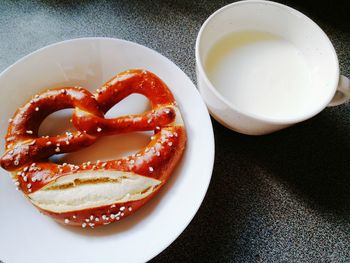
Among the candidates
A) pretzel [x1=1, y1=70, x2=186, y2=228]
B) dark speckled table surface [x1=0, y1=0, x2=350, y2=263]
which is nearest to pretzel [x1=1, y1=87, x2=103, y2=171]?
pretzel [x1=1, y1=70, x2=186, y2=228]

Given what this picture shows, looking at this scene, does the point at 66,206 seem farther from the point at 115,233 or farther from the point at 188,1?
the point at 188,1

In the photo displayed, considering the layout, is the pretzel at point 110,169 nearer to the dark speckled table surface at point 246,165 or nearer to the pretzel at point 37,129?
the pretzel at point 37,129

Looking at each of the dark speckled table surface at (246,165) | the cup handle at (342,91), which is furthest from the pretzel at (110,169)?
the cup handle at (342,91)

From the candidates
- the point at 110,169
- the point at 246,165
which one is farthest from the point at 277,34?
the point at 110,169

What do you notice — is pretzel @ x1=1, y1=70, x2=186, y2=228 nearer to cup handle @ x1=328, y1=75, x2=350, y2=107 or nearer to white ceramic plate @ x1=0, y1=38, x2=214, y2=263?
white ceramic plate @ x1=0, y1=38, x2=214, y2=263

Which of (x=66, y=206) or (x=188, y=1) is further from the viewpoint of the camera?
(x=188, y=1)

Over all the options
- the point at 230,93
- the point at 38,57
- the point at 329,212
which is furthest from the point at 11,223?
the point at 329,212

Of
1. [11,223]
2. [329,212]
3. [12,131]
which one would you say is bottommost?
[329,212]
